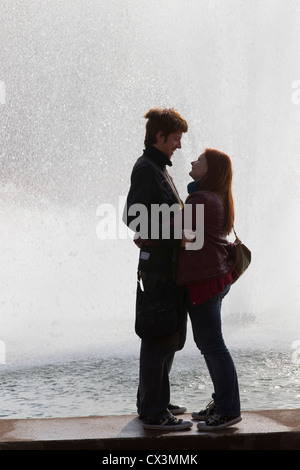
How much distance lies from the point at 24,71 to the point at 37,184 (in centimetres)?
460

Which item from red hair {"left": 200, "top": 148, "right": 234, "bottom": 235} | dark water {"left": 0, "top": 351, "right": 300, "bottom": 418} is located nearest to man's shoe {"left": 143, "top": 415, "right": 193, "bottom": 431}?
red hair {"left": 200, "top": 148, "right": 234, "bottom": 235}

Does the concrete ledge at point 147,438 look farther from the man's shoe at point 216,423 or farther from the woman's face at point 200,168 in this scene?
the woman's face at point 200,168

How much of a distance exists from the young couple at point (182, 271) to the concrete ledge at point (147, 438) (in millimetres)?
111

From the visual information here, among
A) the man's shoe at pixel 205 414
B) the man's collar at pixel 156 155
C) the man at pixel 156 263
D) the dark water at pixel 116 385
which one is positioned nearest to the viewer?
the man at pixel 156 263

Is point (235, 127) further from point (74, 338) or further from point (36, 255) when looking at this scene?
point (74, 338)

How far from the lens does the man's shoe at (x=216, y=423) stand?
10.7 ft

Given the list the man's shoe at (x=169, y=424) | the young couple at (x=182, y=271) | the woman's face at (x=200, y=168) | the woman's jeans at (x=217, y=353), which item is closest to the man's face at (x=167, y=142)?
the young couple at (x=182, y=271)

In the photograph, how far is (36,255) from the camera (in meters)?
12.4

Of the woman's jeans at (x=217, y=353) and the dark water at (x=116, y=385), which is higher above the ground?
the woman's jeans at (x=217, y=353)

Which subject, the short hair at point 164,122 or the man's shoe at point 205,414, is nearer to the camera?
the short hair at point 164,122

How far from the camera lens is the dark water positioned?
178 inches

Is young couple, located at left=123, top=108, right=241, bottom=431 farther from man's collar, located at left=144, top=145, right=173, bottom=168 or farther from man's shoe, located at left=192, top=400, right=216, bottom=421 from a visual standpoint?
man's shoe, located at left=192, top=400, right=216, bottom=421

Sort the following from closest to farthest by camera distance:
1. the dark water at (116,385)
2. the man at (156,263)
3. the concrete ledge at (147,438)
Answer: the concrete ledge at (147,438), the man at (156,263), the dark water at (116,385)
